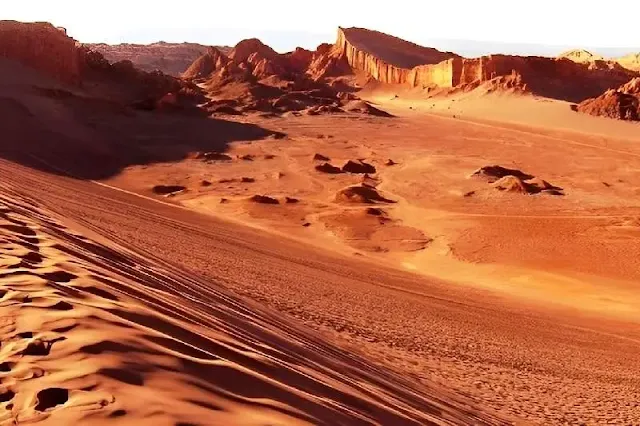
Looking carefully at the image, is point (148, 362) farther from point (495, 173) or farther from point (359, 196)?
point (495, 173)

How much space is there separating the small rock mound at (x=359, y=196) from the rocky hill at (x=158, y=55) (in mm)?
58710

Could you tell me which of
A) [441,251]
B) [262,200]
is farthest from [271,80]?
[441,251]

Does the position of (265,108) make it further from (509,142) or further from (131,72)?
(509,142)

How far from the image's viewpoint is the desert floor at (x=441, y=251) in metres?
7.68

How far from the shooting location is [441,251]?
16656mm

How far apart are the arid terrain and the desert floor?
6cm

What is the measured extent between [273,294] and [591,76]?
48676mm

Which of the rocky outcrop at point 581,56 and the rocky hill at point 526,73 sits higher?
the rocky outcrop at point 581,56

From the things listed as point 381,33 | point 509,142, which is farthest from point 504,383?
point 381,33

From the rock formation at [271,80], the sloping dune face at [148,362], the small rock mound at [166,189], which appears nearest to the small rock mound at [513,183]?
the small rock mound at [166,189]

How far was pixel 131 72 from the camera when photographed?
4388 cm

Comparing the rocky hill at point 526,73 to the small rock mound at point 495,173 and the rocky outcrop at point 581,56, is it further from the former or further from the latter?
the small rock mound at point 495,173

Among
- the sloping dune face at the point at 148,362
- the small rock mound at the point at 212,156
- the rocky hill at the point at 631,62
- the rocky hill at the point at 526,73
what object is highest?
the rocky hill at the point at 631,62

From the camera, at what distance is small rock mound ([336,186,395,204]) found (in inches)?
841
